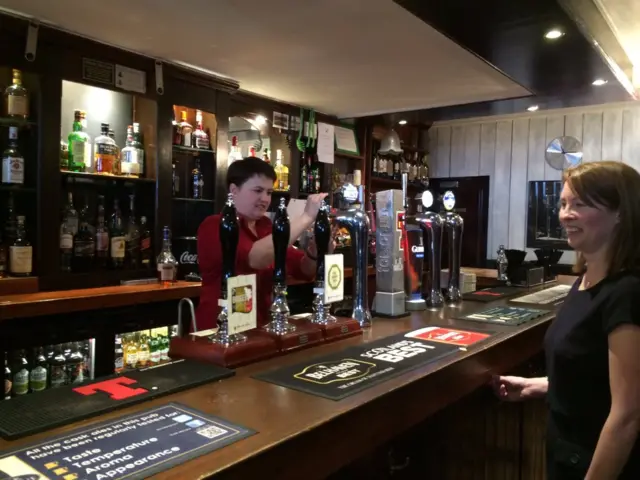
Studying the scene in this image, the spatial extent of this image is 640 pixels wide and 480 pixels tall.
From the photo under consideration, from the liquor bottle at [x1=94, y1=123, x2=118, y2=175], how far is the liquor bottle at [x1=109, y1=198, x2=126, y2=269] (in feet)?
0.80

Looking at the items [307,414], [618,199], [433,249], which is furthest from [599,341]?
[433,249]

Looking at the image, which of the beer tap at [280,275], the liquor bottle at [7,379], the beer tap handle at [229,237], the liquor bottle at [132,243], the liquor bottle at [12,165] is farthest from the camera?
the liquor bottle at [132,243]

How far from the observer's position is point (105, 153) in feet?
10.5

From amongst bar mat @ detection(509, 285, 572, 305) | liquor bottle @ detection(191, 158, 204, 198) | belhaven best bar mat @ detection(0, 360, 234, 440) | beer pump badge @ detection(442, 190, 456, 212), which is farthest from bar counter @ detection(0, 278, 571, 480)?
liquor bottle @ detection(191, 158, 204, 198)

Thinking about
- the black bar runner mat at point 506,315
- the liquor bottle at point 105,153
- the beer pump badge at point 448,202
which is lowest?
the black bar runner mat at point 506,315

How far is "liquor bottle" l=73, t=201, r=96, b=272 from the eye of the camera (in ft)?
10.3

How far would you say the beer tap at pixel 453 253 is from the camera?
2602 millimetres

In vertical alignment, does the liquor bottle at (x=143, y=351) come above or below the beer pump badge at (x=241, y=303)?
below

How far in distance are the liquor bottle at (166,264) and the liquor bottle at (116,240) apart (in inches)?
8.6

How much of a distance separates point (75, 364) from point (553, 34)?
302 centimetres

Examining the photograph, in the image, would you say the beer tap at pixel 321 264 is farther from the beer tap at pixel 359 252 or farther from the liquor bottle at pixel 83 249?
the liquor bottle at pixel 83 249

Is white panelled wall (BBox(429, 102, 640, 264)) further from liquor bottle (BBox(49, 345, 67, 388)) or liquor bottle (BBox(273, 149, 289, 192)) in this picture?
liquor bottle (BBox(49, 345, 67, 388))

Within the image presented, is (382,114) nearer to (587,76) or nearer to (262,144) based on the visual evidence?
(262,144)

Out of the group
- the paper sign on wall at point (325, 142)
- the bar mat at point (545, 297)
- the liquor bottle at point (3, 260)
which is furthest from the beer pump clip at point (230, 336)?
the paper sign on wall at point (325, 142)
